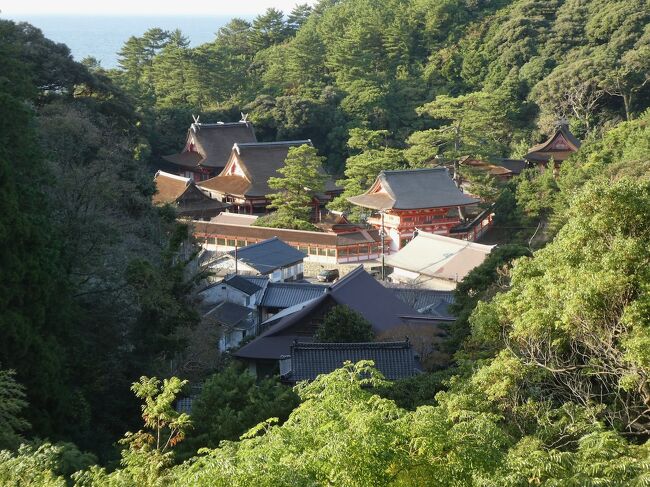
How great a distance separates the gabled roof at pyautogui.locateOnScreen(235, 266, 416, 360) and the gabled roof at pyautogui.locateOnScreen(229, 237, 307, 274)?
669 centimetres

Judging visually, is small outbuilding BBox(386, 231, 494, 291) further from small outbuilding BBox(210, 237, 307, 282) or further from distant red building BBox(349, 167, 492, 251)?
small outbuilding BBox(210, 237, 307, 282)

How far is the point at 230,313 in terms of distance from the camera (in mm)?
18734

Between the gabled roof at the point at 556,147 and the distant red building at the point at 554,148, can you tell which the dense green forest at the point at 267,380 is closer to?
the distant red building at the point at 554,148

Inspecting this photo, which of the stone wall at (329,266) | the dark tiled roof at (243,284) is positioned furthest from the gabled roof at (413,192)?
the dark tiled roof at (243,284)

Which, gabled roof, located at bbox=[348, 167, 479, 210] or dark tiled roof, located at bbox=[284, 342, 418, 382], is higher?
gabled roof, located at bbox=[348, 167, 479, 210]

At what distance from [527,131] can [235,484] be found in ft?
119

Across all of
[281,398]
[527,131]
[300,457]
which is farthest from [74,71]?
[527,131]

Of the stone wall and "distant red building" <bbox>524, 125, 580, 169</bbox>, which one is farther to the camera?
"distant red building" <bbox>524, 125, 580, 169</bbox>

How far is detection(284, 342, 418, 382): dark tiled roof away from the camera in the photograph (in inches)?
493

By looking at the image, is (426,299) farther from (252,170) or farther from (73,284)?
(252,170)

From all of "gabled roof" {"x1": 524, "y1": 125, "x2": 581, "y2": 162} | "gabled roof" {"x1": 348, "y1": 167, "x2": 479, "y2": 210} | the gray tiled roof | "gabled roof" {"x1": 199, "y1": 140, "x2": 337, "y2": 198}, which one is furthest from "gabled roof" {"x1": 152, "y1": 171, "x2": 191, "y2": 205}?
"gabled roof" {"x1": 524, "y1": 125, "x2": 581, "y2": 162}

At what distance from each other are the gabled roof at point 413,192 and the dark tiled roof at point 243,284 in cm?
847

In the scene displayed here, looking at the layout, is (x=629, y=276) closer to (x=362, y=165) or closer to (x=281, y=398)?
(x=281, y=398)


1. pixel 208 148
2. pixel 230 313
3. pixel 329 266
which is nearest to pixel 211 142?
pixel 208 148
